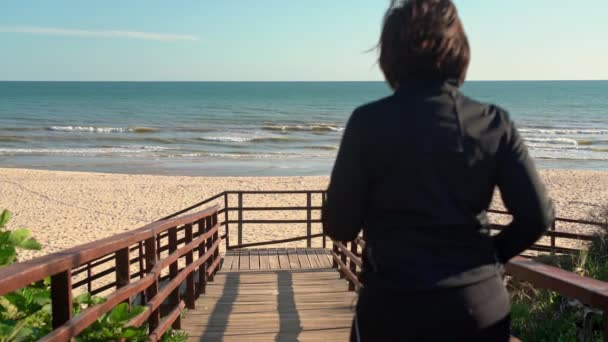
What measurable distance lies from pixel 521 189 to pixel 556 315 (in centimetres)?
340

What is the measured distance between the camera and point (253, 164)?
32000 mm

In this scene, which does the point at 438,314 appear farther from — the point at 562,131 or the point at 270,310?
the point at 562,131

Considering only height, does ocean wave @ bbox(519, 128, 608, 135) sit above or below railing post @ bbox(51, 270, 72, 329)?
below

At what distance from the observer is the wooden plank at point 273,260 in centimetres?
955

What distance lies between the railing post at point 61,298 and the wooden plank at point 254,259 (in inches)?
269

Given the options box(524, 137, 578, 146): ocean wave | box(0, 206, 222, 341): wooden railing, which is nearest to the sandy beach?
box(0, 206, 222, 341): wooden railing

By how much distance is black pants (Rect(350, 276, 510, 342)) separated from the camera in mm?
1605

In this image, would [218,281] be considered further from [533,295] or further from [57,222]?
[57,222]

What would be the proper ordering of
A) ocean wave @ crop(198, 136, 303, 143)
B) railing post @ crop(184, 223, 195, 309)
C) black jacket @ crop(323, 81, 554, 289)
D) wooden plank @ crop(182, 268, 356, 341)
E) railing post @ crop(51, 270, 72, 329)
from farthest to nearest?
ocean wave @ crop(198, 136, 303, 143), railing post @ crop(184, 223, 195, 309), wooden plank @ crop(182, 268, 356, 341), railing post @ crop(51, 270, 72, 329), black jacket @ crop(323, 81, 554, 289)

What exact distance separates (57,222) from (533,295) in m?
13.5

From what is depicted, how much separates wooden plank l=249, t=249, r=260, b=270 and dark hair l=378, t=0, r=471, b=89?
7.95 metres

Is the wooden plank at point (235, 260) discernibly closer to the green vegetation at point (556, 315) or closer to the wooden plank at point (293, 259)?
the wooden plank at point (293, 259)

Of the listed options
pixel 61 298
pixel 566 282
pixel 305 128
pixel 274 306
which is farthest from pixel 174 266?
pixel 305 128

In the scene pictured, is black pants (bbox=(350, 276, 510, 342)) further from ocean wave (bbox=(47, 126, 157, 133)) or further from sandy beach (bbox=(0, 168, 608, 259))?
ocean wave (bbox=(47, 126, 157, 133))
